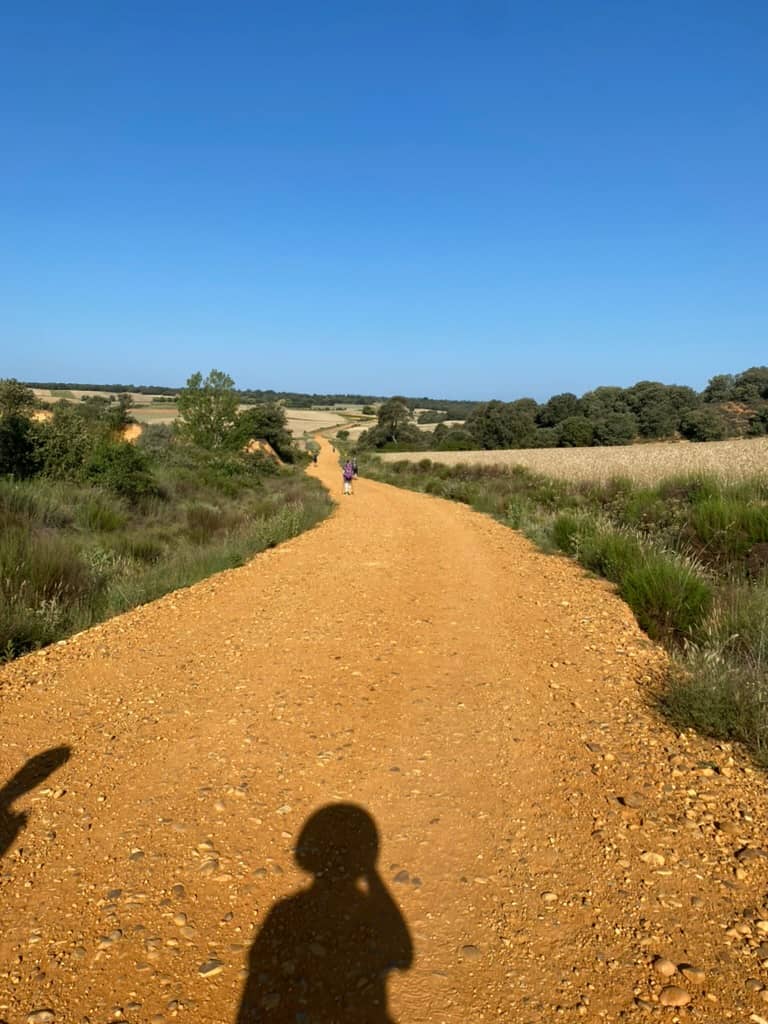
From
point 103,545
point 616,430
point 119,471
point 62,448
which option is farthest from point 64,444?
point 616,430

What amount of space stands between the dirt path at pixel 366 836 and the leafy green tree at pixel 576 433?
2356 inches

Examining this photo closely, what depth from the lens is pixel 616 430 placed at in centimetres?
6156

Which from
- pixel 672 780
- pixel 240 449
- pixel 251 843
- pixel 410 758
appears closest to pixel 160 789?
pixel 251 843

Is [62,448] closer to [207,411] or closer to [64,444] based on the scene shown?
[64,444]

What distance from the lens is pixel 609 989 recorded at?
7.31ft

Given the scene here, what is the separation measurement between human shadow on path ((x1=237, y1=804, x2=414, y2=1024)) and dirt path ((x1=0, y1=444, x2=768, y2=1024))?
1 centimetres

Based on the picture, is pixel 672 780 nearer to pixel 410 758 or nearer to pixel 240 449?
pixel 410 758

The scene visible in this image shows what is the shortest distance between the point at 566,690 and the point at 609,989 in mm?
2735

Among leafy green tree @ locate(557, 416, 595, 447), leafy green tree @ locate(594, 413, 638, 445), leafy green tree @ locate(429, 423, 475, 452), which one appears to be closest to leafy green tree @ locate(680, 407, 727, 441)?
leafy green tree @ locate(594, 413, 638, 445)

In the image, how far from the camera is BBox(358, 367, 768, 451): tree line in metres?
57.9

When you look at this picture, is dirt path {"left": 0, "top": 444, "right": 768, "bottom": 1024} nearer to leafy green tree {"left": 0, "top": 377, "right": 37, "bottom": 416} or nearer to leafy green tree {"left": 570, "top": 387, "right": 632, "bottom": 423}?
leafy green tree {"left": 0, "top": 377, "right": 37, "bottom": 416}

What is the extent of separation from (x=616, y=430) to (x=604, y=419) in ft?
12.3

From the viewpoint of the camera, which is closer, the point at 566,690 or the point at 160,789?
the point at 160,789

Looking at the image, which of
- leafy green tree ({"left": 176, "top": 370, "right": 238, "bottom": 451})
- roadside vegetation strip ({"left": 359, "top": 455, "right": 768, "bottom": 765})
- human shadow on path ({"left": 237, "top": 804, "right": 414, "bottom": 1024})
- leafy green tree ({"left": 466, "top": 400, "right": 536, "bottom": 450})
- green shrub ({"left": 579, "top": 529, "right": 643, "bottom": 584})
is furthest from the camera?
leafy green tree ({"left": 466, "top": 400, "right": 536, "bottom": 450})
